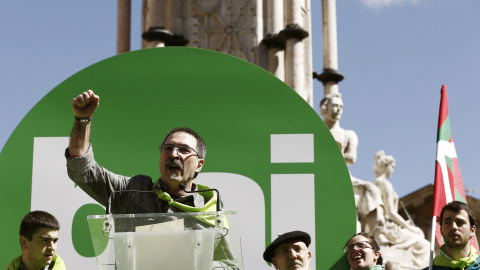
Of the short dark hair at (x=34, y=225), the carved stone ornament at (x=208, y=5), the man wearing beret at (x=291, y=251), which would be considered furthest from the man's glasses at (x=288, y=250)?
the carved stone ornament at (x=208, y=5)

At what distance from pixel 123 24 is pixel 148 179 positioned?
42.3ft

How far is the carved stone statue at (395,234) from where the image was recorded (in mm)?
16422

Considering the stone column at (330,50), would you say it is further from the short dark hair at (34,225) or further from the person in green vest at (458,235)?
the short dark hair at (34,225)

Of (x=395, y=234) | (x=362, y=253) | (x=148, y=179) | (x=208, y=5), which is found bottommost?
(x=395, y=234)

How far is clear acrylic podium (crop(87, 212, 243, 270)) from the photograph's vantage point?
3.45 metres

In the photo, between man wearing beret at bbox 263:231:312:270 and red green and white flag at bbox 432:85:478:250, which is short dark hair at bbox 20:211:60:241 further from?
red green and white flag at bbox 432:85:478:250

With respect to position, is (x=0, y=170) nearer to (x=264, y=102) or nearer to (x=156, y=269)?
(x=264, y=102)

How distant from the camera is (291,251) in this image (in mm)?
4922

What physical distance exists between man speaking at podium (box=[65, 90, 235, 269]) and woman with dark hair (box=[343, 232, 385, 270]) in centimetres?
126

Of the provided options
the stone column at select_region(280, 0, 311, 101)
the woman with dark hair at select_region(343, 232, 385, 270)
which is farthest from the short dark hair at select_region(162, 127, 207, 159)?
the stone column at select_region(280, 0, 311, 101)

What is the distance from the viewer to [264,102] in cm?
597

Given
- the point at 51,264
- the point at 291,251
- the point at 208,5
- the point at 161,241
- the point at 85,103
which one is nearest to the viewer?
the point at 161,241

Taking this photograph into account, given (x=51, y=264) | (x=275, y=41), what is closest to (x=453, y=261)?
(x=51, y=264)

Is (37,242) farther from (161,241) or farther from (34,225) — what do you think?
(161,241)
